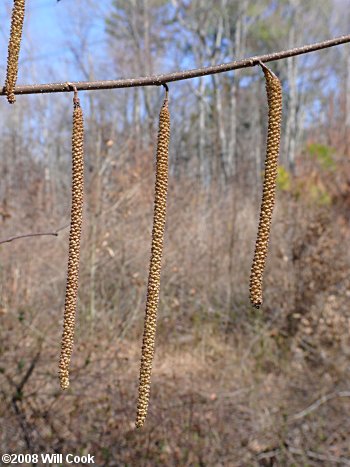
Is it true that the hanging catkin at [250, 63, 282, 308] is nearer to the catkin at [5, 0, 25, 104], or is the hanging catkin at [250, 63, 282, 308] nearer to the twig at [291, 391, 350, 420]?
the catkin at [5, 0, 25, 104]

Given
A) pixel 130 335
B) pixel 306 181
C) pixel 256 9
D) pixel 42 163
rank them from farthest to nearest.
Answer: pixel 256 9, pixel 42 163, pixel 306 181, pixel 130 335

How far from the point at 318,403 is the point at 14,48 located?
3923mm

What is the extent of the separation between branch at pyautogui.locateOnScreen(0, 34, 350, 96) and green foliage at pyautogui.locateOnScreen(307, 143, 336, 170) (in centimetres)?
841

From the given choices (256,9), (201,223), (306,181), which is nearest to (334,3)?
(256,9)

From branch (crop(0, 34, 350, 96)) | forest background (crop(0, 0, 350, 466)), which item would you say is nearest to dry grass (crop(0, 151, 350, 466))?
forest background (crop(0, 0, 350, 466))

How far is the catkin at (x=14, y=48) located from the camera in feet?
2.10

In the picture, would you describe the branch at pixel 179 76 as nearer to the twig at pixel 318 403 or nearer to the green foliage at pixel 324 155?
the twig at pixel 318 403

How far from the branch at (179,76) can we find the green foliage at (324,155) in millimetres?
8407

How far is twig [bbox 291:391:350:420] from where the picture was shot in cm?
405

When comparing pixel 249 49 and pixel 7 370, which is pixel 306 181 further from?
pixel 249 49

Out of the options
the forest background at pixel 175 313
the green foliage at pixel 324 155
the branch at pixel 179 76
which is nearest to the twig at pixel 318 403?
the forest background at pixel 175 313

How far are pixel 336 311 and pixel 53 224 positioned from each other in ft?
8.80

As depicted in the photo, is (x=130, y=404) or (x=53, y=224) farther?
(x=53, y=224)

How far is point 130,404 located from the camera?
3963 mm
